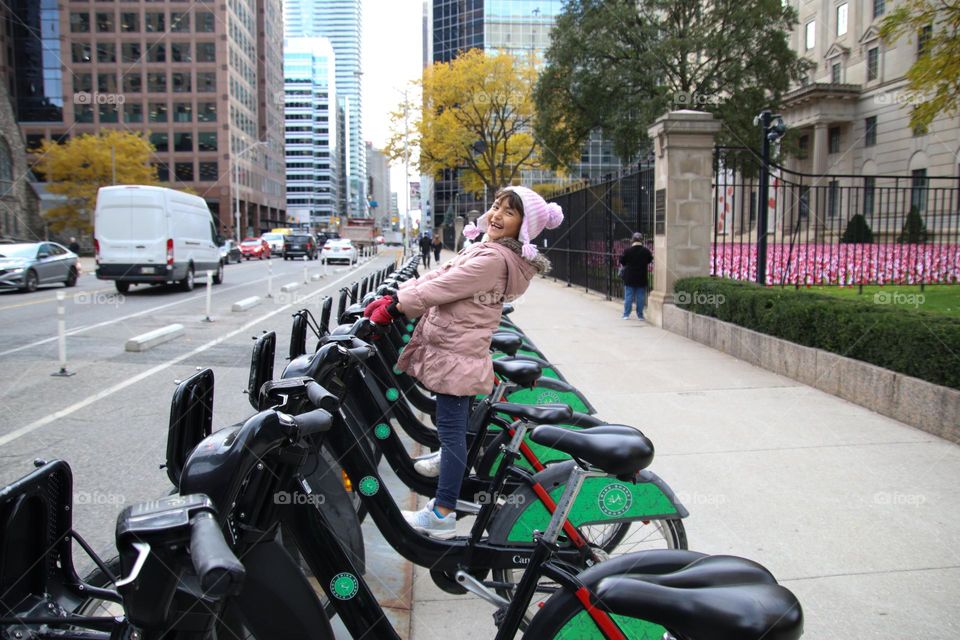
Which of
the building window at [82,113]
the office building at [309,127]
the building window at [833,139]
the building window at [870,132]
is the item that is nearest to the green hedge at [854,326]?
the building window at [870,132]

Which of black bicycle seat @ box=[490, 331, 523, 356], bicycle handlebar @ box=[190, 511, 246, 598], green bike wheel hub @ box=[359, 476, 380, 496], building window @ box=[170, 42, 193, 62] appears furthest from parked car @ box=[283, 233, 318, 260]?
bicycle handlebar @ box=[190, 511, 246, 598]

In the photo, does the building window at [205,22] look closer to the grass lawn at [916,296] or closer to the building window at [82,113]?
the building window at [82,113]

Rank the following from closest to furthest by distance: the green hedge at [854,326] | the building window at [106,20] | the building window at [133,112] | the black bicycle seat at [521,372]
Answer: the black bicycle seat at [521,372], the green hedge at [854,326], the building window at [106,20], the building window at [133,112]

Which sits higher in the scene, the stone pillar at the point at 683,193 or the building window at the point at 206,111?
the building window at the point at 206,111

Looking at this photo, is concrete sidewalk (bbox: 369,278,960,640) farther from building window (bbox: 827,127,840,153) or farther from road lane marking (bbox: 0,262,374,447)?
building window (bbox: 827,127,840,153)

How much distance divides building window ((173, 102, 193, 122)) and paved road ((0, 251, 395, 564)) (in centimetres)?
7977

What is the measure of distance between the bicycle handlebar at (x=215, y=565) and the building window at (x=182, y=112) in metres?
98.7

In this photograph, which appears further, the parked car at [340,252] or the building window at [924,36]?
the parked car at [340,252]

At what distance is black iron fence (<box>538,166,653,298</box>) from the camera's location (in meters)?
15.2

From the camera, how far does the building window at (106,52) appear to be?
8456cm

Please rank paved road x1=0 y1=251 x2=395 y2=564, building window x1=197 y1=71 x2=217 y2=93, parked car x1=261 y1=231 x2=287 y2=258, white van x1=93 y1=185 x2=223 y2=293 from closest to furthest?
paved road x1=0 y1=251 x2=395 y2=564 < white van x1=93 y1=185 x2=223 y2=293 < parked car x1=261 y1=231 x2=287 y2=258 < building window x1=197 y1=71 x2=217 y2=93

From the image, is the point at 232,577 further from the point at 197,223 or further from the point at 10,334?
the point at 197,223

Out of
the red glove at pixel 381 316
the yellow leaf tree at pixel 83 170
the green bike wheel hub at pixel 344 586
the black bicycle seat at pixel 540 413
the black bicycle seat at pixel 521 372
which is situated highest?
the yellow leaf tree at pixel 83 170

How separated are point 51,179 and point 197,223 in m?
46.5
